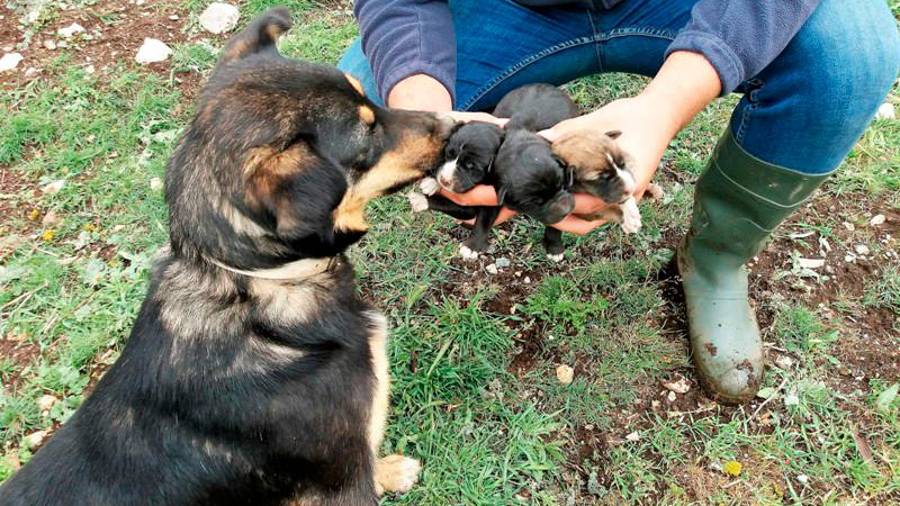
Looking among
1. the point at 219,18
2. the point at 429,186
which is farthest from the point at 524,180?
the point at 219,18

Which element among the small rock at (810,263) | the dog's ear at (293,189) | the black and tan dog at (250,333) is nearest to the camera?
the dog's ear at (293,189)

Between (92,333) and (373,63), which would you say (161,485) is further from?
(373,63)

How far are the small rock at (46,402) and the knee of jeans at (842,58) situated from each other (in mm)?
3842

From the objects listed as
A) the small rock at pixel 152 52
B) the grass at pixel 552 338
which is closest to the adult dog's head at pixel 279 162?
the grass at pixel 552 338

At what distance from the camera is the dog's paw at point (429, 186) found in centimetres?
280

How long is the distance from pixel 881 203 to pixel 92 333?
449 centimetres

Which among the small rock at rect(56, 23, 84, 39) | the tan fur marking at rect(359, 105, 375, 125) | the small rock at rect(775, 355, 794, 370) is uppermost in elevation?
the tan fur marking at rect(359, 105, 375, 125)

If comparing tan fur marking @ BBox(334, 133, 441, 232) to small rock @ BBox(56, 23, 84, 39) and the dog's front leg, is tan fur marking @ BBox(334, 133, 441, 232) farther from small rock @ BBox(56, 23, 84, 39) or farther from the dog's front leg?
small rock @ BBox(56, 23, 84, 39)

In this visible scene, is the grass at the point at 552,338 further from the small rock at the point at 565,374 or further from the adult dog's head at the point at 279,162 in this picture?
the adult dog's head at the point at 279,162

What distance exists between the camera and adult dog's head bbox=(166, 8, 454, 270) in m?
2.15

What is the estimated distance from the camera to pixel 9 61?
16.6ft


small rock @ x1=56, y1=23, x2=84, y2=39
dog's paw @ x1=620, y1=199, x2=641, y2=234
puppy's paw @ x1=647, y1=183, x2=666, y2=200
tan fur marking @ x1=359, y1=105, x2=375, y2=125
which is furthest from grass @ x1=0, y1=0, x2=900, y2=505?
tan fur marking @ x1=359, y1=105, x2=375, y2=125

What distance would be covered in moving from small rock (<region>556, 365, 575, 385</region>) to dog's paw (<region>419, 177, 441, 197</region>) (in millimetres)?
1201

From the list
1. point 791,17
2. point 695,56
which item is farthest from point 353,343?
point 791,17
